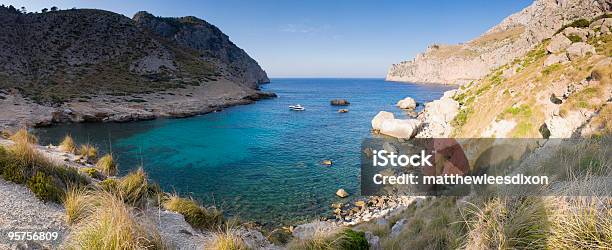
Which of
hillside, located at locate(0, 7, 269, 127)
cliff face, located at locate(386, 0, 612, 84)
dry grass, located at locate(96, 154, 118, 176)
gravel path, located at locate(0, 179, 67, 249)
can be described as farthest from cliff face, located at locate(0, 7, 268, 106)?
cliff face, located at locate(386, 0, 612, 84)

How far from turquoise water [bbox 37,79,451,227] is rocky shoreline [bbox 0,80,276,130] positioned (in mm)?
2778

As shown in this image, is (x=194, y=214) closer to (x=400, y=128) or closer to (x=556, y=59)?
(x=556, y=59)

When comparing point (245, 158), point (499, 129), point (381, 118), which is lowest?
point (245, 158)

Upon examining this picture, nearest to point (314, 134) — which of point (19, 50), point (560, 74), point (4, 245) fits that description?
point (560, 74)

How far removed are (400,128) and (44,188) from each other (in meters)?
32.1

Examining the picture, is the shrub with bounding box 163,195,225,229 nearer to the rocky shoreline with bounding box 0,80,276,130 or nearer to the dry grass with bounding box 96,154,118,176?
the dry grass with bounding box 96,154,118,176

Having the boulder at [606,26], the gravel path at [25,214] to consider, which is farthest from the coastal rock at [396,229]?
the boulder at [606,26]

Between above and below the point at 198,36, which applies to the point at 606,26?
below

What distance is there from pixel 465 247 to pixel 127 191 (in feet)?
25.2

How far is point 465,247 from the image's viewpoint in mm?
5125

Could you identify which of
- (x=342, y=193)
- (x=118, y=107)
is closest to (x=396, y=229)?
(x=342, y=193)

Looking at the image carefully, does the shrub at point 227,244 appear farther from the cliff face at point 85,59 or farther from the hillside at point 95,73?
the cliff face at point 85,59

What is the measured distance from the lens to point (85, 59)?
225 ft

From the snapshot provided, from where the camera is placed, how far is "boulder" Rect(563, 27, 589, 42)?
71.8 ft
